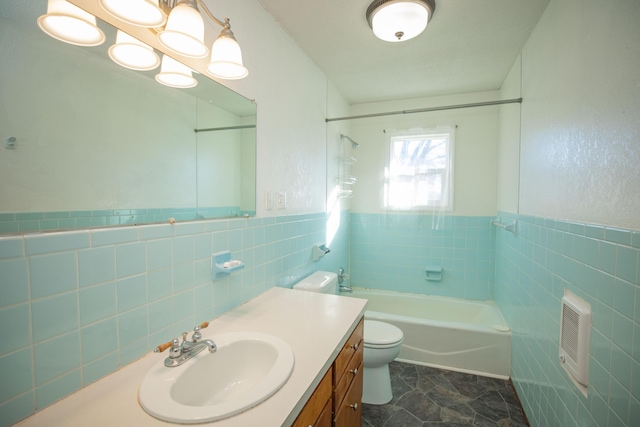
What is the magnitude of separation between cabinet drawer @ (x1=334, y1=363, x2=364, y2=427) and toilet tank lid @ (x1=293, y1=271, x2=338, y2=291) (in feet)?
1.89

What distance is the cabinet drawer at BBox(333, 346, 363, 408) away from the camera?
107 cm

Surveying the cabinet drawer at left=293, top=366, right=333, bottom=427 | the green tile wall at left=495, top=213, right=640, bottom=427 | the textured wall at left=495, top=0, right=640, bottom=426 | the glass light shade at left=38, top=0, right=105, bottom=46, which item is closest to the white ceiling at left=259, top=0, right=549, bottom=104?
the textured wall at left=495, top=0, right=640, bottom=426

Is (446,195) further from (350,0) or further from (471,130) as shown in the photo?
(350,0)

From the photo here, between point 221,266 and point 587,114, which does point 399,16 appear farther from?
point 221,266

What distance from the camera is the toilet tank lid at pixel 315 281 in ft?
5.99

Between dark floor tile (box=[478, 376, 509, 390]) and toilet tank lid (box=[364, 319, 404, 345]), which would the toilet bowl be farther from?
dark floor tile (box=[478, 376, 509, 390])

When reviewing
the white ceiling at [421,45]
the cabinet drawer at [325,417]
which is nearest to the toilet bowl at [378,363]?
the cabinet drawer at [325,417]

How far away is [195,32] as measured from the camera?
34.9 inches

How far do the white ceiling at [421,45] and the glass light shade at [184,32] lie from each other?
2.87 ft

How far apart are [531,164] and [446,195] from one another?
1.10m

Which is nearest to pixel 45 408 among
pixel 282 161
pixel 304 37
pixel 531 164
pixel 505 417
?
pixel 282 161

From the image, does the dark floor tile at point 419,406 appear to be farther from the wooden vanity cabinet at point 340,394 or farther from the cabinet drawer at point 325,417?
the cabinet drawer at point 325,417

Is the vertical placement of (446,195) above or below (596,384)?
above

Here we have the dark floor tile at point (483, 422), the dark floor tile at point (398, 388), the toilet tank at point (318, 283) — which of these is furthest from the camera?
the dark floor tile at point (398, 388)
